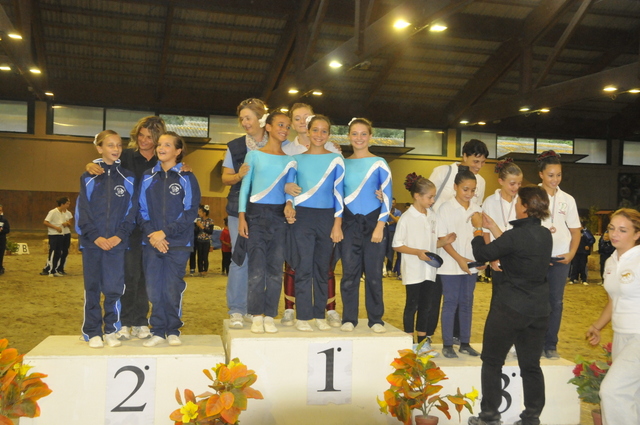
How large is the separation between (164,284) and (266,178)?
1.01 meters

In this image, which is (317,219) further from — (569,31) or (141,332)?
(569,31)

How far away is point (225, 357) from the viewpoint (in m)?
3.69

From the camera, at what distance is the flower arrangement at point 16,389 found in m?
2.59

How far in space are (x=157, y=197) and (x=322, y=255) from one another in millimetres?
1205

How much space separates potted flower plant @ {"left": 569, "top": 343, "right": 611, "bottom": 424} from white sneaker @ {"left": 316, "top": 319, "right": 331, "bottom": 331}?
168 centimetres

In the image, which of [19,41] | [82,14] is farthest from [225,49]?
[19,41]

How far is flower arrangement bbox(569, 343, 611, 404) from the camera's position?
362cm

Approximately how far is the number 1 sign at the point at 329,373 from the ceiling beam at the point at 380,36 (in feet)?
18.4

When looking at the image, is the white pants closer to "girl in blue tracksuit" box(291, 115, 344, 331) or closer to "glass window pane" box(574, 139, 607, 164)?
"girl in blue tracksuit" box(291, 115, 344, 331)

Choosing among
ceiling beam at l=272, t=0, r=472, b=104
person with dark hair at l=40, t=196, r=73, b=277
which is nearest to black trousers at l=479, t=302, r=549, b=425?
ceiling beam at l=272, t=0, r=472, b=104

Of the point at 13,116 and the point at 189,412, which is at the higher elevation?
the point at 13,116

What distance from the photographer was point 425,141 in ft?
66.9

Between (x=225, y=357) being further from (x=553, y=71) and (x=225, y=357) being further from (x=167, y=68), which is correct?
(x=553, y=71)

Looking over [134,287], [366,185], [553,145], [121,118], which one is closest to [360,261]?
[366,185]
